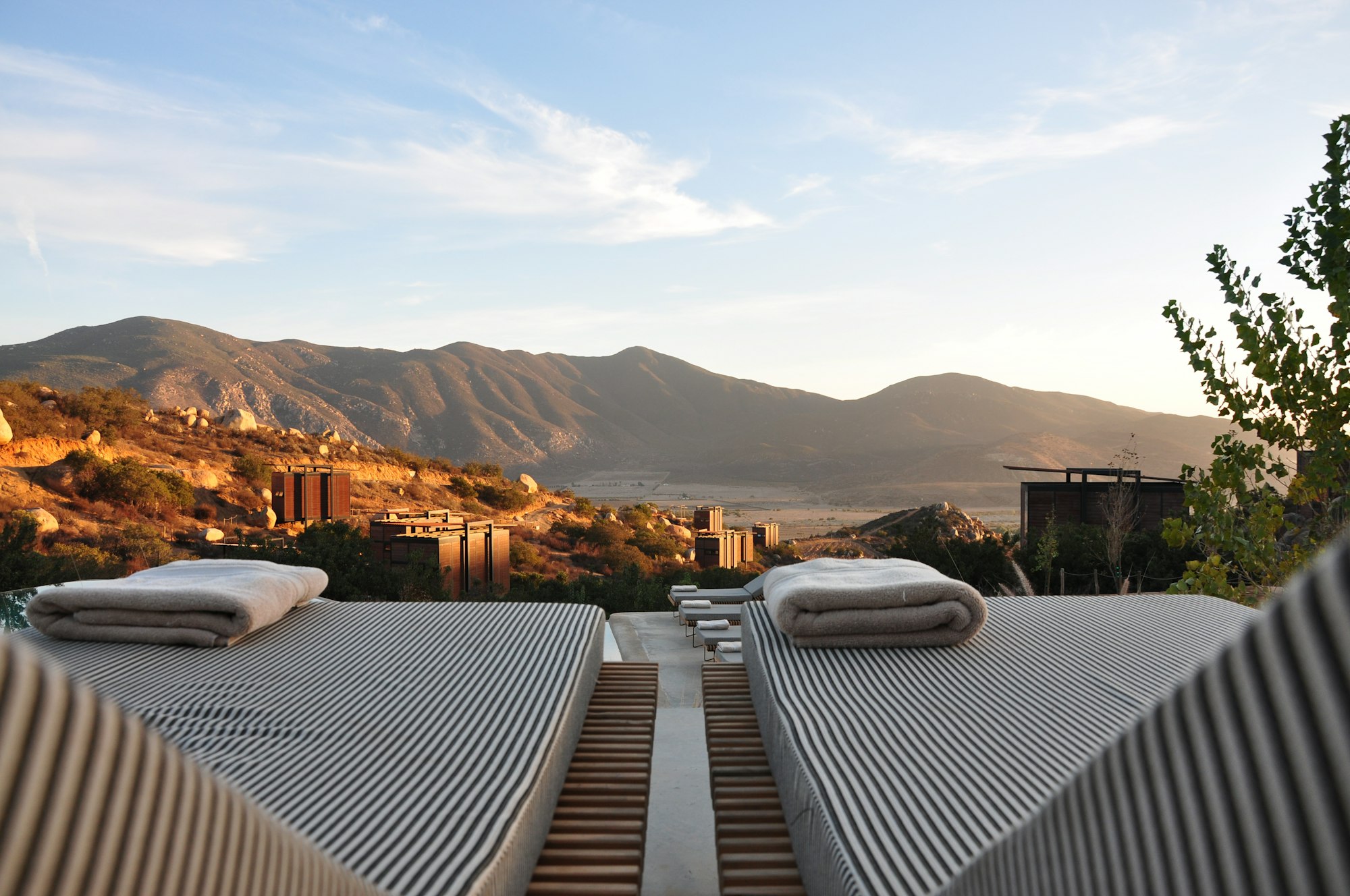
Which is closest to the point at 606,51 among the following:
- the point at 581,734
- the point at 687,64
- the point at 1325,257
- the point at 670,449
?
the point at 687,64

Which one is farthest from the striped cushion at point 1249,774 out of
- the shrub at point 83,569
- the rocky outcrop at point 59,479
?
the rocky outcrop at point 59,479

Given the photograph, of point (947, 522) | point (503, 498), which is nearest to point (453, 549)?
point (947, 522)

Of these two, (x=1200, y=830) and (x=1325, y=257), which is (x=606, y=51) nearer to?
(x=1325, y=257)

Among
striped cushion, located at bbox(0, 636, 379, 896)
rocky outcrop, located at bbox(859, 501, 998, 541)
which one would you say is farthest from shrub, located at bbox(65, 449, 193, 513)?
striped cushion, located at bbox(0, 636, 379, 896)

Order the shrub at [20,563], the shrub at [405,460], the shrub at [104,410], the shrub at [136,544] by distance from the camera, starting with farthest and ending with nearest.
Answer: the shrub at [405,460]
the shrub at [104,410]
the shrub at [136,544]
the shrub at [20,563]

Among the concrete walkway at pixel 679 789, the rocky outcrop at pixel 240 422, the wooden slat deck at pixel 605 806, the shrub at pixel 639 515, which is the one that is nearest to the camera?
the wooden slat deck at pixel 605 806

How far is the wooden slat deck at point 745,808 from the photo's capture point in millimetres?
1815

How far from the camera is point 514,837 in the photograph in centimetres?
163

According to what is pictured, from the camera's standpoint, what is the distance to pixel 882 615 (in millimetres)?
3057

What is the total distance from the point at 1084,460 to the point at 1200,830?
64.3 metres

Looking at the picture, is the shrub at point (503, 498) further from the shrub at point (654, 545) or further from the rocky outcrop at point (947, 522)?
the rocky outcrop at point (947, 522)

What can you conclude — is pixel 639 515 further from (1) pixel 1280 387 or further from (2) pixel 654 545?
(1) pixel 1280 387

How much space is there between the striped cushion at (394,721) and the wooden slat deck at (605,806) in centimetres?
7

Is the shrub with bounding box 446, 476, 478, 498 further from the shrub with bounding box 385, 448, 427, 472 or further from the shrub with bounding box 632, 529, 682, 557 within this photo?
the shrub with bounding box 632, 529, 682, 557
